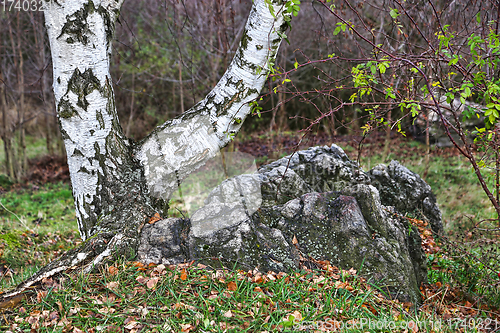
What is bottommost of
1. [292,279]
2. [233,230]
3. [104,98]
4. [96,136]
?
[292,279]

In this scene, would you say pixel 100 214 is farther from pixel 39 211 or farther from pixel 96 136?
pixel 39 211

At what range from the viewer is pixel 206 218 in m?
3.02

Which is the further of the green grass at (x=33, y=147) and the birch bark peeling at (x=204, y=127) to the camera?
the green grass at (x=33, y=147)

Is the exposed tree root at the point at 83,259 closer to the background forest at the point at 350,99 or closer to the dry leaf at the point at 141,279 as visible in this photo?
the background forest at the point at 350,99

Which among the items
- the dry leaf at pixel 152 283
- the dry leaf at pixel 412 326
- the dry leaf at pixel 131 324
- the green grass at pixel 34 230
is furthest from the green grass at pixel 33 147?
the dry leaf at pixel 412 326

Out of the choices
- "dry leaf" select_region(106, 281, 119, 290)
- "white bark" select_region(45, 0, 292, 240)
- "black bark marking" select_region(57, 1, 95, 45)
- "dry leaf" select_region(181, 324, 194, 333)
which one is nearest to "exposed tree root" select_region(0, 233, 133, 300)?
"white bark" select_region(45, 0, 292, 240)

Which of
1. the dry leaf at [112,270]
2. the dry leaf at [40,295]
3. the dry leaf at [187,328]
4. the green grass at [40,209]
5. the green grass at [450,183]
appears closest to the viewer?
the dry leaf at [187,328]

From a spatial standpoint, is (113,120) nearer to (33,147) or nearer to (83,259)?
(83,259)

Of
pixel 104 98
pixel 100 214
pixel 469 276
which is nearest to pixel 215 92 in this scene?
pixel 104 98

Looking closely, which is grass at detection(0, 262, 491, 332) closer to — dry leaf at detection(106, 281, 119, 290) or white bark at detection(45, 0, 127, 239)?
dry leaf at detection(106, 281, 119, 290)

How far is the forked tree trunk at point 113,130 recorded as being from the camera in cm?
278

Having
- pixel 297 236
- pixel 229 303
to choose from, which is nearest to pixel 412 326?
pixel 297 236

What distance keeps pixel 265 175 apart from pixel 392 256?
59.9 inches

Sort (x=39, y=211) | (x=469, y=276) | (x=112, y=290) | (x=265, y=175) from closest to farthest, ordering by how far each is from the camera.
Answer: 1. (x=112, y=290)
2. (x=469, y=276)
3. (x=265, y=175)
4. (x=39, y=211)
